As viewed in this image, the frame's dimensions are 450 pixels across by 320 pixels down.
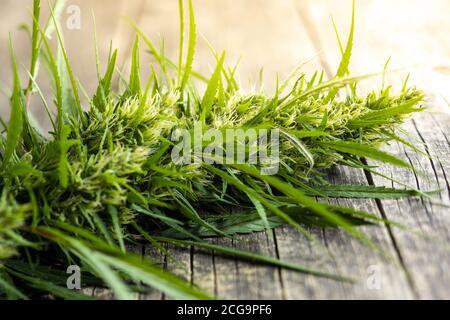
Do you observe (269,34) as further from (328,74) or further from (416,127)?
(416,127)

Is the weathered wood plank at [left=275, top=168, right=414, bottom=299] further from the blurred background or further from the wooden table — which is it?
the blurred background

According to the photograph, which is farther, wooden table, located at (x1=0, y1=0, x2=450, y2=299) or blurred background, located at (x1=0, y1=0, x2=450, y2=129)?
blurred background, located at (x1=0, y1=0, x2=450, y2=129)

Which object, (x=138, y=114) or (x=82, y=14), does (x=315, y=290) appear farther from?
(x=82, y=14)

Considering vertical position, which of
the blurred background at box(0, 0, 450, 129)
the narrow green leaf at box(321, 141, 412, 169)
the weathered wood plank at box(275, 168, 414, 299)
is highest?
the blurred background at box(0, 0, 450, 129)

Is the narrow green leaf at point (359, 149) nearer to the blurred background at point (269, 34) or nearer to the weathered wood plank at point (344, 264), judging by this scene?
the weathered wood plank at point (344, 264)

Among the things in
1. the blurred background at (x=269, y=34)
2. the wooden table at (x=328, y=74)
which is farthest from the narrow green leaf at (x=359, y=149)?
the blurred background at (x=269, y=34)

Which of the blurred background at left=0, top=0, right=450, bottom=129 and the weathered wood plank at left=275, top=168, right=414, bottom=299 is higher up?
the blurred background at left=0, top=0, right=450, bottom=129

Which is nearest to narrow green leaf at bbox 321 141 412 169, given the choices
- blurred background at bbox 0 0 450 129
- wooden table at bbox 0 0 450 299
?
wooden table at bbox 0 0 450 299

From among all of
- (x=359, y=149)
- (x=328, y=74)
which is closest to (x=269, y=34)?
(x=328, y=74)
